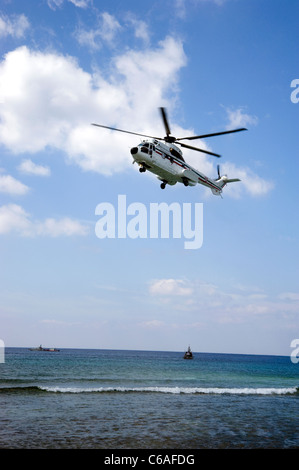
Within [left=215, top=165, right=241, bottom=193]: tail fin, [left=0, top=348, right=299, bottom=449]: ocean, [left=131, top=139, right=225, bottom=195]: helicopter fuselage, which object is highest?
[left=215, top=165, right=241, bottom=193]: tail fin

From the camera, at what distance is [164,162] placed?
77.6ft

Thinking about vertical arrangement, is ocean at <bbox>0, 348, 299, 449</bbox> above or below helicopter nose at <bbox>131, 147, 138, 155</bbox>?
below

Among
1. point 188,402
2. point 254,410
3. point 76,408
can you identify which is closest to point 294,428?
point 254,410

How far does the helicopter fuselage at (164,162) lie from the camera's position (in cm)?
2245

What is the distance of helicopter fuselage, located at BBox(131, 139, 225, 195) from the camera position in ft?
73.7

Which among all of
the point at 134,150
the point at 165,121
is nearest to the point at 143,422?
the point at 134,150

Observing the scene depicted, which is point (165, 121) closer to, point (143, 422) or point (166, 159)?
point (166, 159)

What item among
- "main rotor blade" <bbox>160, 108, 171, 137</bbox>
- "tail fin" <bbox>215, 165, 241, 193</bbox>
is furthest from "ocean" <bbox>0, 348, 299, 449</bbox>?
"tail fin" <bbox>215, 165, 241, 193</bbox>

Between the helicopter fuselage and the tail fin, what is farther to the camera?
the tail fin

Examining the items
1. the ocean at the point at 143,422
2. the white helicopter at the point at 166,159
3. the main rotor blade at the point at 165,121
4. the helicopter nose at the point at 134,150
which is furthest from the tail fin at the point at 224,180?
the ocean at the point at 143,422

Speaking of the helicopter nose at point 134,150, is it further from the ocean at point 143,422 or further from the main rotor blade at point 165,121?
the ocean at point 143,422

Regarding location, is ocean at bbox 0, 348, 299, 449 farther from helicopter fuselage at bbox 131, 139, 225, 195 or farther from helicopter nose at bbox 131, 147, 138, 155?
helicopter nose at bbox 131, 147, 138, 155

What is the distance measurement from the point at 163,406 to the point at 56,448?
1100 centimetres
